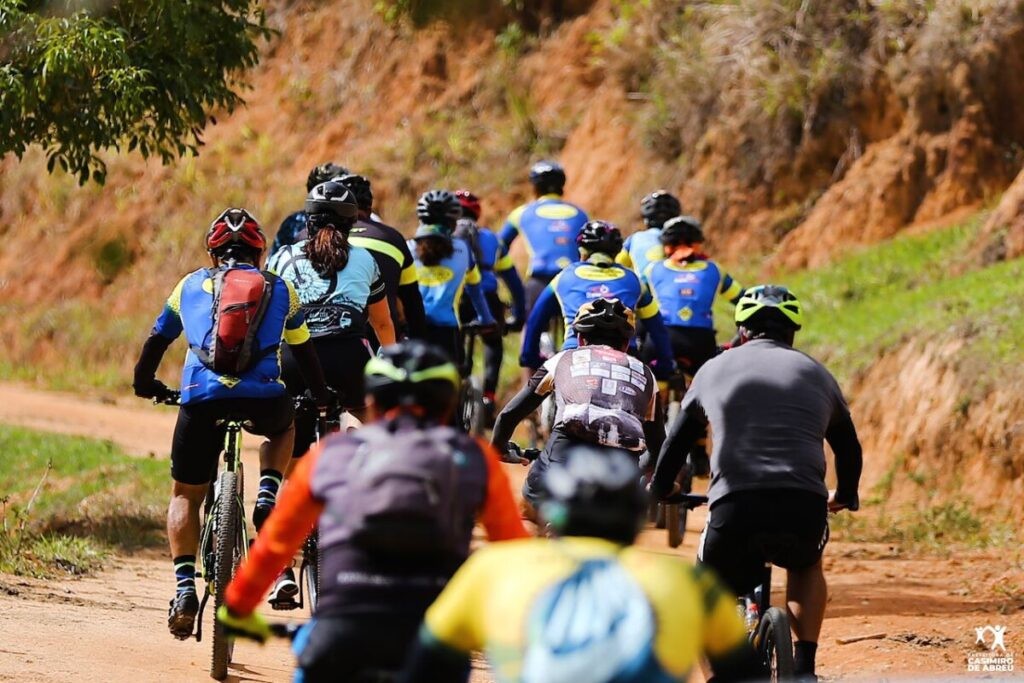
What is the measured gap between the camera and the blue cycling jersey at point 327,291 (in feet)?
32.9

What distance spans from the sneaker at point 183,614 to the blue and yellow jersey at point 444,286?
484cm

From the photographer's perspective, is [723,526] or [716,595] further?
→ [723,526]

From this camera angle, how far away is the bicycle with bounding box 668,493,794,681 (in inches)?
275

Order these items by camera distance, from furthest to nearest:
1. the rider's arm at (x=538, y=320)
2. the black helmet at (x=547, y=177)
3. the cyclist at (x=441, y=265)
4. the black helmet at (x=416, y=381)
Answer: the black helmet at (x=547, y=177)
the cyclist at (x=441, y=265)
the rider's arm at (x=538, y=320)
the black helmet at (x=416, y=381)

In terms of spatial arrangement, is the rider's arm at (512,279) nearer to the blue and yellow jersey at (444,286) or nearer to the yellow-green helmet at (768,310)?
the blue and yellow jersey at (444,286)

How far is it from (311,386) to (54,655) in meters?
1.79

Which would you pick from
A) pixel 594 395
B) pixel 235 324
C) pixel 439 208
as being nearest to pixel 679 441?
pixel 594 395

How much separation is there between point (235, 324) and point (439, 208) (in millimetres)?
4573

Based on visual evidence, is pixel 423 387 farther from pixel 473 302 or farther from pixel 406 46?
pixel 406 46

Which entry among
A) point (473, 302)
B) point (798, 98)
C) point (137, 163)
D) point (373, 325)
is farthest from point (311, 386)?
point (137, 163)

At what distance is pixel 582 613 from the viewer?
178 inches

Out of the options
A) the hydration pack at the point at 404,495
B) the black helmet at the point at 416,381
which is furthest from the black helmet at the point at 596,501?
the black helmet at the point at 416,381

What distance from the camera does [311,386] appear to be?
9195 mm

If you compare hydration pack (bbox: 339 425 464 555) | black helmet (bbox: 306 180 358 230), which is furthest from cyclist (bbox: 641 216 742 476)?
hydration pack (bbox: 339 425 464 555)
